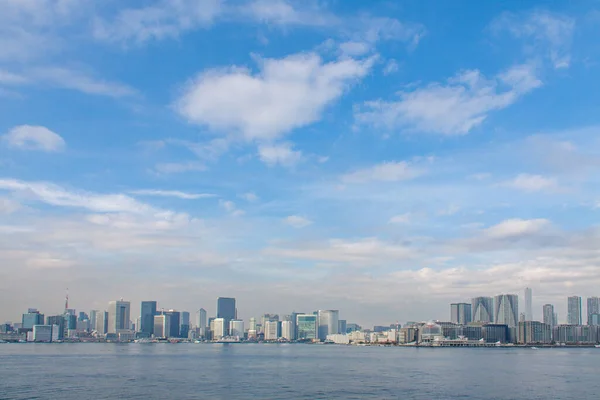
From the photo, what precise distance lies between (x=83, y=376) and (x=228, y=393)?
85.0 feet

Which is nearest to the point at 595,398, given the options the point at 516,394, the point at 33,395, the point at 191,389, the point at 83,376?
the point at 516,394

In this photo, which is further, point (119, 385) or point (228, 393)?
point (119, 385)

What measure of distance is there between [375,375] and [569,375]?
85.3 feet

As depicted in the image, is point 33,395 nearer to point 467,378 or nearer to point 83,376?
point 83,376

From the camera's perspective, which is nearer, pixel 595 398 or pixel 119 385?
pixel 595 398

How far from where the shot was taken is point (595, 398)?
5212 centimetres

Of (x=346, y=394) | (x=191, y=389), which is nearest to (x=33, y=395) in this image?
(x=191, y=389)

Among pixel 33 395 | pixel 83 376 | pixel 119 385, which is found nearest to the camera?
pixel 33 395

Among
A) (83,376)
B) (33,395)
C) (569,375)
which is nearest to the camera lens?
(33,395)

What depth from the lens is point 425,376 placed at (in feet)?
238

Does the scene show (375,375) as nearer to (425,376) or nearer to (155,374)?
(425,376)

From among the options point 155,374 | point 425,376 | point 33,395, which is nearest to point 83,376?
point 155,374

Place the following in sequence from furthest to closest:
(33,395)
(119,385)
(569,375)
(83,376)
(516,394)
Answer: (569,375) < (83,376) < (119,385) < (516,394) < (33,395)

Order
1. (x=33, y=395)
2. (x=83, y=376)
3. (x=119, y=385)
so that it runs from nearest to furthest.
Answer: (x=33, y=395)
(x=119, y=385)
(x=83, y=376)
